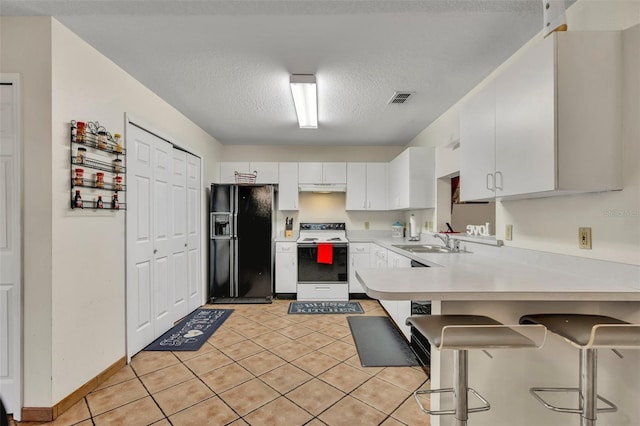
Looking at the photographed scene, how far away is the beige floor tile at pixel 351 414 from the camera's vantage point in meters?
1.72

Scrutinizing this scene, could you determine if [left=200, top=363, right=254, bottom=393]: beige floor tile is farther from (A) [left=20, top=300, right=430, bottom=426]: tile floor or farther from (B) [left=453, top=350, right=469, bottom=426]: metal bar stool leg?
(B) [left=453, top=350, right=469, bottom=426]: metal bar stool leg

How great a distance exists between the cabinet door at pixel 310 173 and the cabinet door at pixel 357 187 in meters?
0.48

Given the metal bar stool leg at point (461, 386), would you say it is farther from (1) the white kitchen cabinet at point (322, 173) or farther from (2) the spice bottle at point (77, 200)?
(1) the white kitchen cabinet at point (322, 173)

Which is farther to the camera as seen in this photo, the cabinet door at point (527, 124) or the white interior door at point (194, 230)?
the white interior door at point (194, 230)

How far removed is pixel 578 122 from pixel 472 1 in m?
0.87

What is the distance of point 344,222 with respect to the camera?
4785mm

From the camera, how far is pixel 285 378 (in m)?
2.18

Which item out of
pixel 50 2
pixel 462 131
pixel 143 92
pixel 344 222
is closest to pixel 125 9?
pixel 50 2

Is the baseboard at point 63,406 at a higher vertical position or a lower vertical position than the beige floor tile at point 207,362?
higher

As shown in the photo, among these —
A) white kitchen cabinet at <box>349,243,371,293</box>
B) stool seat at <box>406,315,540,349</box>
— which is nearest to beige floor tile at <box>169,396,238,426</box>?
stool seat at <box>406,315,540,349</box>

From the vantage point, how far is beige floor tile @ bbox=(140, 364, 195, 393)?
209 centimetres

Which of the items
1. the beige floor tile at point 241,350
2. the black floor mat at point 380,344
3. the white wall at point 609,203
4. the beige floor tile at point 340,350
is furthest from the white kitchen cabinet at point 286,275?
the white wall at point 609,203

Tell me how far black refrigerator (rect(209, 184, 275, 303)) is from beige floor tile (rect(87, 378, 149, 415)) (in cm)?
189

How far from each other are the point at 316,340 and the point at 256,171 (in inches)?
107
